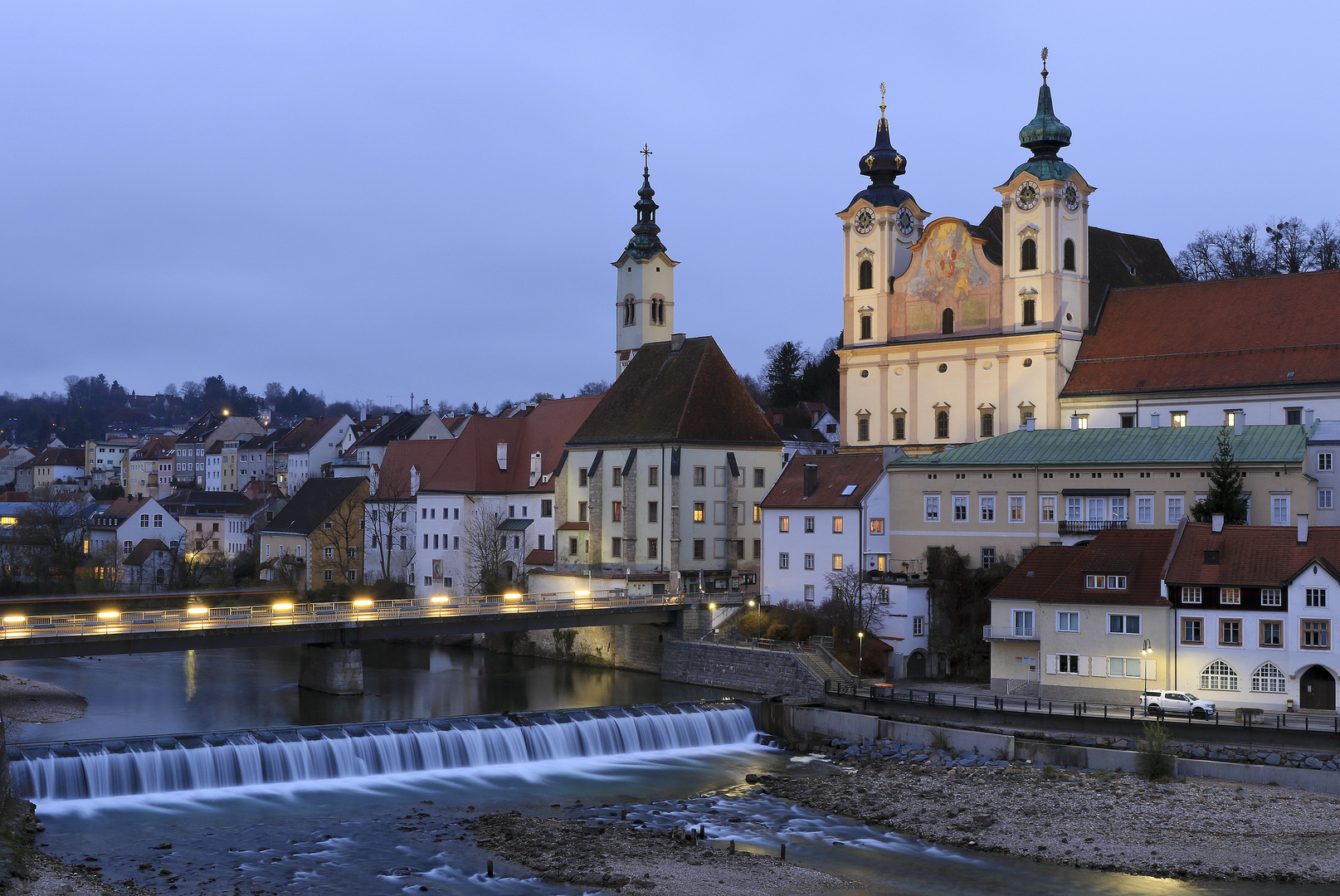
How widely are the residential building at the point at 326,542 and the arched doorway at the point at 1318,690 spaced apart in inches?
2230

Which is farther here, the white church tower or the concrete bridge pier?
the white church tower

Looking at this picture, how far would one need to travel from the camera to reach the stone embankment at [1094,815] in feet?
107

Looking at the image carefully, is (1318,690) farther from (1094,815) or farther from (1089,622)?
(1094,815)

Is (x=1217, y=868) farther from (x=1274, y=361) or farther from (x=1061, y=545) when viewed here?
(x=1274, y=361)

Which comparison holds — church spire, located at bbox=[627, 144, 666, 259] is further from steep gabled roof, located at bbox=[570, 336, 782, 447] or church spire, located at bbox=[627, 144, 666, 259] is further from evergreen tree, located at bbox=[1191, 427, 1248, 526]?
evergreen tree, located at bbox=[1191, 427, 1248, 526]

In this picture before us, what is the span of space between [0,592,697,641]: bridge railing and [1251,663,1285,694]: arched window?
928 inches

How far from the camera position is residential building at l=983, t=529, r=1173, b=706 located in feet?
148

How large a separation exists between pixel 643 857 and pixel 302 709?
20.7 m

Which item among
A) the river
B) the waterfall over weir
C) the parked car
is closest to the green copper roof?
the parked car

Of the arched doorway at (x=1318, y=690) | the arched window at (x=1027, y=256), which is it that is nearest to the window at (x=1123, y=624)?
the arched doorway at (x=1318, y=690)

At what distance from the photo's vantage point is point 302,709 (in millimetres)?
49531

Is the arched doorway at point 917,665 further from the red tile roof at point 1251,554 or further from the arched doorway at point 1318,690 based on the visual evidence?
the arched doorway at point 1318,690

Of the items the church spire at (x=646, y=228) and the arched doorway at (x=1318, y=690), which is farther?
the church spire at (x=646, y=228)

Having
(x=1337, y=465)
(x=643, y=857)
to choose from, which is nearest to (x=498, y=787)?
(x=643, y=857)
